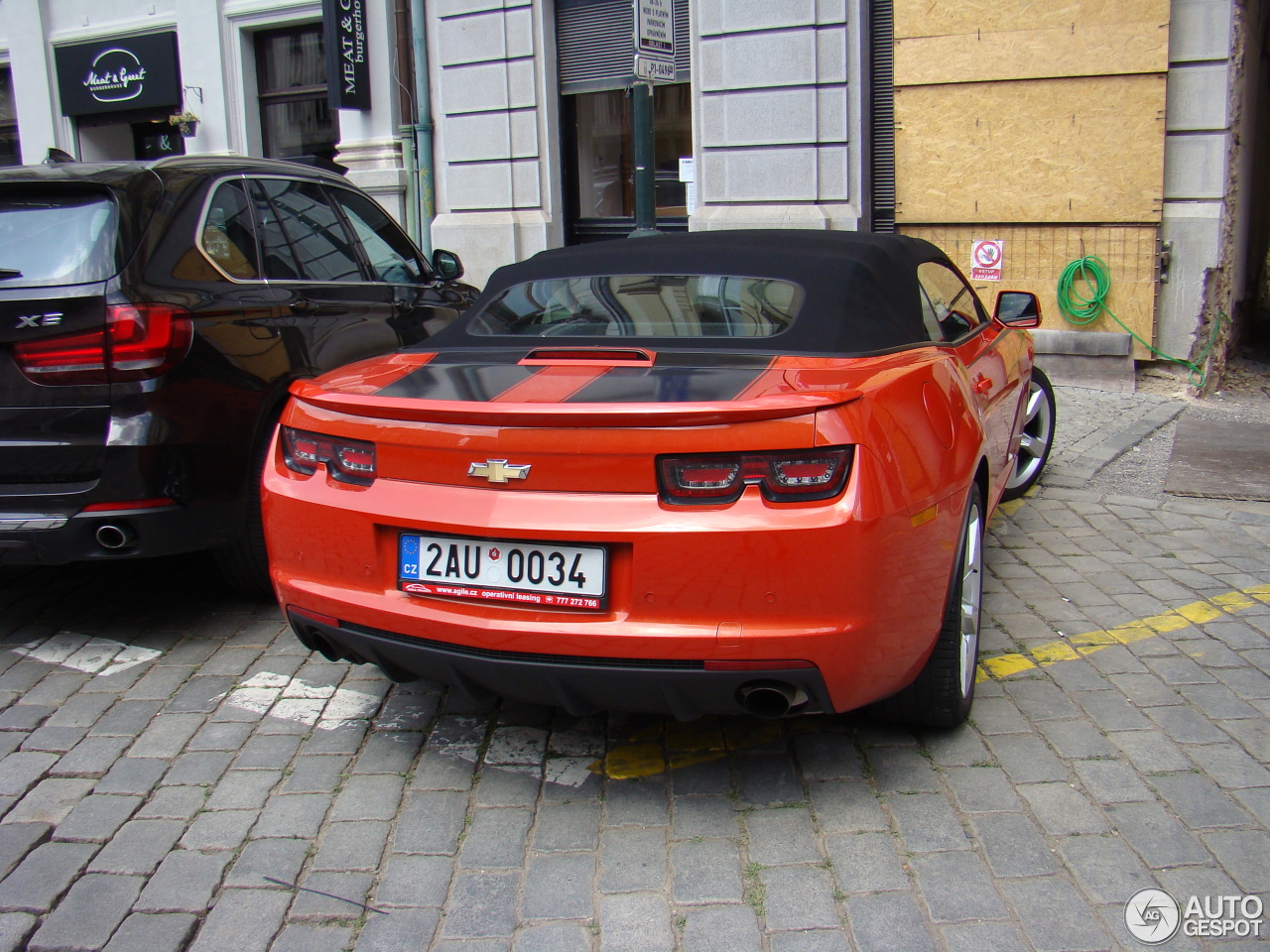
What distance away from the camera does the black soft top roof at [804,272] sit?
3.20m

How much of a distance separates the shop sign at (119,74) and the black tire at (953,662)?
551 inches

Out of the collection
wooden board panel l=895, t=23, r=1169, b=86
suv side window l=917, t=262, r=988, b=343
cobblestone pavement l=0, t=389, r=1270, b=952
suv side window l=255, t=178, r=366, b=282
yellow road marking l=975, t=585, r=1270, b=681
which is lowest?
cobblestone pavement l=0, t=389, r=1270, b=952

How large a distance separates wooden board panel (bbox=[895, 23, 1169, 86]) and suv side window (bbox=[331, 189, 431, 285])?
5.30m

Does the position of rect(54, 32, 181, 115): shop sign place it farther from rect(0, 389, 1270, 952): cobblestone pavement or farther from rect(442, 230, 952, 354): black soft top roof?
rect(442, 230, 952, 354): black soft top roof

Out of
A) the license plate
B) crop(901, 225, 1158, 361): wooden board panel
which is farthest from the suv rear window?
crop(901, 225, 1158, 361): wooden board panel

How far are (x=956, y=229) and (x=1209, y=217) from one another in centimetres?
186

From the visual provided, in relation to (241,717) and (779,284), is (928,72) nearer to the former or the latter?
(779,284)

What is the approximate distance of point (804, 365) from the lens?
2914mm

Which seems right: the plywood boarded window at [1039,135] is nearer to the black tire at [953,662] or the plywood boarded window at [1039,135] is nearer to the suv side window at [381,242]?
the suv side window at [381,242]

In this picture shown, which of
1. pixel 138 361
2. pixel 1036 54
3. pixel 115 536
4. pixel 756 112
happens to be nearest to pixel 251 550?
pixel 115 536

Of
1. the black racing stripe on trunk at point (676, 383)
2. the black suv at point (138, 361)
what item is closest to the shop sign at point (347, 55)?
the black suv at point (138, 361)

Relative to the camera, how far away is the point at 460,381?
2.98 meters

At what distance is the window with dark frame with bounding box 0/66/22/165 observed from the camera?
16312mm

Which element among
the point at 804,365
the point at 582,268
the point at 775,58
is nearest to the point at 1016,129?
the point at 775,58
